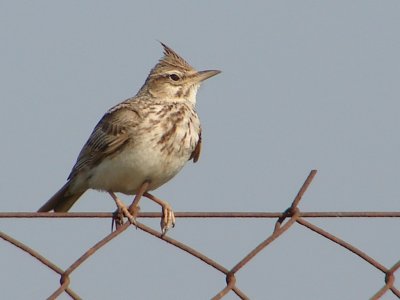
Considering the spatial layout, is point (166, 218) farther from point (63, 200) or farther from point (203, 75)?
point (203, 75)

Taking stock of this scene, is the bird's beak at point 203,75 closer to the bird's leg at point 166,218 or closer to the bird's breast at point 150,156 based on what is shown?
the bird's breast at point 150,156

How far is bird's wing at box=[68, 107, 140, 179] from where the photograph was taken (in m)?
8.98

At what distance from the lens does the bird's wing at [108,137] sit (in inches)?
354

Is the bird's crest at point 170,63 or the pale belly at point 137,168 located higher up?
the bird's crest at point 170,63

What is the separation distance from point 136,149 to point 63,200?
1.33 m

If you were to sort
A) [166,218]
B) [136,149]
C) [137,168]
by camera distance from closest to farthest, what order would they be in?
1. [166,218]
2. [137,168]
3. [136,149]

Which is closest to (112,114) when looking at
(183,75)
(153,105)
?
(153,105)

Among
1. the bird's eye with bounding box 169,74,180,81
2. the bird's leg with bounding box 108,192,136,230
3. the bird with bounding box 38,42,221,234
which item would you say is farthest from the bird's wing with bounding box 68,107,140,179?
the bird's eye with bounding box 169,74,180,81

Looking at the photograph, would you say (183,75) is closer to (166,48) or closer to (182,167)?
(166,48)

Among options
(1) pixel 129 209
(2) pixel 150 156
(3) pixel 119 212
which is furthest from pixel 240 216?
(2) pixel 150 156

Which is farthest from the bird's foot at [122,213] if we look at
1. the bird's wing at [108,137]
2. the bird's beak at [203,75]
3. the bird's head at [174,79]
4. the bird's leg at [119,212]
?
the bird's beak at [203,75]

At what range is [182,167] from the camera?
29.9ft

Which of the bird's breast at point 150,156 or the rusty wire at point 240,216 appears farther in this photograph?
the bird's breast at point 150,156

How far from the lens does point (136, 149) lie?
8805 millimetres
